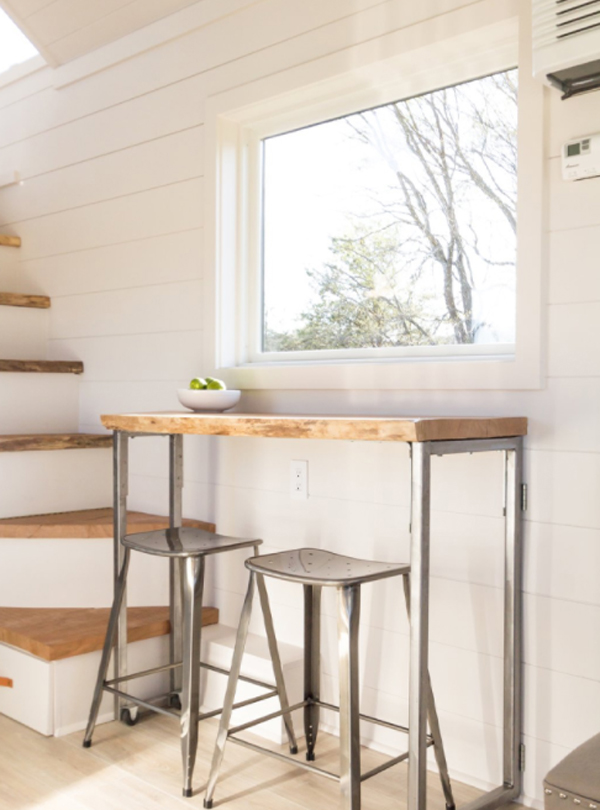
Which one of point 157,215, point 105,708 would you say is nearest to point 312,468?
point 105,708

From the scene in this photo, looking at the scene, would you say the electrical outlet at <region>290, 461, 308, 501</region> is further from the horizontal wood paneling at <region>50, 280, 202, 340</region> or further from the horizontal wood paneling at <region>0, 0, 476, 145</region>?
the horizontal wood paneling at <region>0, 0, 476, 145</region>

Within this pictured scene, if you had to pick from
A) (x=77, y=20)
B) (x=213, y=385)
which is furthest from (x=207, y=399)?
(x=77, y=20)

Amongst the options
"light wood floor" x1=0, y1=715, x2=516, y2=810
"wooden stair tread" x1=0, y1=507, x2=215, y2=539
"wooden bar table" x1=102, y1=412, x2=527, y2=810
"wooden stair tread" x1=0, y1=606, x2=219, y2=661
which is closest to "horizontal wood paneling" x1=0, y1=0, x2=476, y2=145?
"wooden bar table" x1=102, y1=412, x2=527, y2=810

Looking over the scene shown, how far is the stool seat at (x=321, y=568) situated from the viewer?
182 centimetres

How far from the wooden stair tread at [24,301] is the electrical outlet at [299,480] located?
158 centimetres

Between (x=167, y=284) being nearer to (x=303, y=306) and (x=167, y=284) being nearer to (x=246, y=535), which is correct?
(x=303, y=306)

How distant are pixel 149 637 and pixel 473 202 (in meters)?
1.64

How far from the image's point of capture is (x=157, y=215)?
3018mm

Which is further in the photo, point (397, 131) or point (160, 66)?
point (160, 66)

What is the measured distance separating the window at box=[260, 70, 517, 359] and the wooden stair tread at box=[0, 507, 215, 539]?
699 millimetres

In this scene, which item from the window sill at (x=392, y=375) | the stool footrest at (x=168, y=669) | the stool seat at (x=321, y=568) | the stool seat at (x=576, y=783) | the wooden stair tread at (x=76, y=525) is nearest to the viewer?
the stool seat at (x=576, y=783)

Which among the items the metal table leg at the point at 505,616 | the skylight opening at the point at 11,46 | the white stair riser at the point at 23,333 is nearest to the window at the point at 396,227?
→ the metal table leg at the point at 505,616

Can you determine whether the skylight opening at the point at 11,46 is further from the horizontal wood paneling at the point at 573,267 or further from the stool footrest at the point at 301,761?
the stool footrest at the point at 301,761

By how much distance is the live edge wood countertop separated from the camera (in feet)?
5.52
